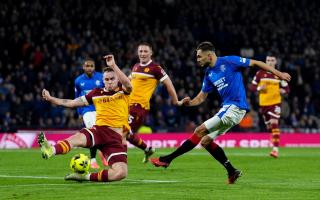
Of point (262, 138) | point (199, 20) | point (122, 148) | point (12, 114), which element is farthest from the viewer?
point (199, 20)

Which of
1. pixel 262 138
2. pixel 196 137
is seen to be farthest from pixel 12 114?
pixel 196 137

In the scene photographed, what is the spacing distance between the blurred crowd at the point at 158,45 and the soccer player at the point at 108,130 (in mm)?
14413

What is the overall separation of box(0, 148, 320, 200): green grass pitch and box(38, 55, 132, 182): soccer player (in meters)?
0.23

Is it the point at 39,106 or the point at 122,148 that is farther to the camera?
the point at 39,106

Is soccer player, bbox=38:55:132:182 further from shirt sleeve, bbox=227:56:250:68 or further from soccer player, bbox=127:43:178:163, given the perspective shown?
soccer player, bbox=127:43:178:163

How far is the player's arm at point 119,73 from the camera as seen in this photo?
39.1 feet

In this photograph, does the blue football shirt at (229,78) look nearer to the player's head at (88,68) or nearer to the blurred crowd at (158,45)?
the player's head at (88,68)

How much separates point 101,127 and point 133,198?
2613 millimetres

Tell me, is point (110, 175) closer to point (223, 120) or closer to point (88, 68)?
point (223, 120)

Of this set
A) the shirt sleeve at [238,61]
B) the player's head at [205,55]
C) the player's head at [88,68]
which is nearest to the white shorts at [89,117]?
the player's head at [88,68]

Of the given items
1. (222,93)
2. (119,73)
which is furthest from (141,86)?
(119,73)

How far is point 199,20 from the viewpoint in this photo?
36.7 metres

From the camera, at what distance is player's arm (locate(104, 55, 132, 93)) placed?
469 inches

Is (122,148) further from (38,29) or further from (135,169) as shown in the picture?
(38,29)
